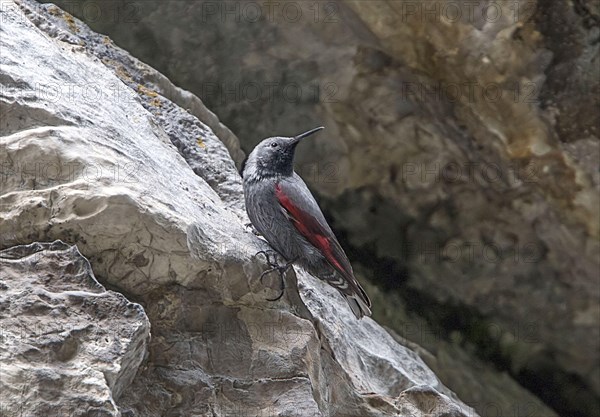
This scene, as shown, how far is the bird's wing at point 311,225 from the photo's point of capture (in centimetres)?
416

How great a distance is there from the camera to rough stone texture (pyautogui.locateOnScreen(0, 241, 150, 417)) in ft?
8.57

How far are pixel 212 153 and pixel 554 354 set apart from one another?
2837 mm

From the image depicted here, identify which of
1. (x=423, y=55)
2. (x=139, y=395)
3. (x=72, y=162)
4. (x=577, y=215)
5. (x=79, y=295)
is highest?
(x=423, y=55)

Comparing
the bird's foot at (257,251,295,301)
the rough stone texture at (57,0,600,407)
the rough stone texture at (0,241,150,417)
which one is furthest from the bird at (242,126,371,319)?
the rough stone texture at (57,0,600,407)

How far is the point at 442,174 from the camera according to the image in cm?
614

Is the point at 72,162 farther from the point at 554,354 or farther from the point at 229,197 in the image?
the point at 554,354

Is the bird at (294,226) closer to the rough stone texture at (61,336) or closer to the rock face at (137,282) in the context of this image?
the rock face at (137,282)

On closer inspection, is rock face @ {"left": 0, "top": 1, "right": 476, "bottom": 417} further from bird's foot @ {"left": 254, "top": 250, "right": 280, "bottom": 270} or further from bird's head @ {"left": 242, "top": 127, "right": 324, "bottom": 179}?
bird's head @ {"left": 242, "top": 127, "right": 324, "bottom": 179}

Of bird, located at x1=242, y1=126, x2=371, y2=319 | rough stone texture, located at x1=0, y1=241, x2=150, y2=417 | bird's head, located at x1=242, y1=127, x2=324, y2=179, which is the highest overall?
bird's head, located at x1=242, y1=127, x2=324, y2=179

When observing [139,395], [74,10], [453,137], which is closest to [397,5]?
[453,137]

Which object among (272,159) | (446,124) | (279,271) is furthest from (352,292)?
(446,124)

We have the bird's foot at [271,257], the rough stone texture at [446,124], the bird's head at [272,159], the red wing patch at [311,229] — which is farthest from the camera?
the rough stone texture at [446,124]

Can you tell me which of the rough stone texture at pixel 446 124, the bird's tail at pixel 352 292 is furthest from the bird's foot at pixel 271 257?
the rough stone texture at pixel 446 124

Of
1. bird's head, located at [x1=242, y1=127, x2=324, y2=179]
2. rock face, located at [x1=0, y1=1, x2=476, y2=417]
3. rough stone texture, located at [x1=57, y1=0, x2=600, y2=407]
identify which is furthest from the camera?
rough stone texture, located at [x1=57, y1=0, x2=600, y2=407]
